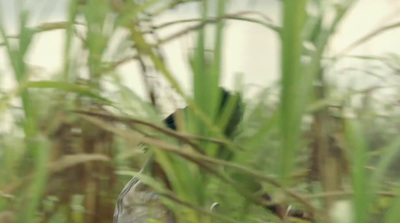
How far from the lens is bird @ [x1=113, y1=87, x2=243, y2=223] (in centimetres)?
72

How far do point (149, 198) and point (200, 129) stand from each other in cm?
10

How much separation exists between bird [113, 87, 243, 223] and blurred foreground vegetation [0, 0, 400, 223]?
0.06 ft

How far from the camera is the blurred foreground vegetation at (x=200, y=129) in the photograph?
0.59 meters

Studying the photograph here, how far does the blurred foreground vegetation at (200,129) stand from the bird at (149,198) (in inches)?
0.7

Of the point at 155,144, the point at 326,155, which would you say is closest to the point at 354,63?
the point at 326,155

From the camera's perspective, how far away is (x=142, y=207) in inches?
28.7

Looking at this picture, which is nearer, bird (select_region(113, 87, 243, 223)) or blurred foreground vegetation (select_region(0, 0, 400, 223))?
blurred foreground vegetation (select_region(0, 0, 400, 223))

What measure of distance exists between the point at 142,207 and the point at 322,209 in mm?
183

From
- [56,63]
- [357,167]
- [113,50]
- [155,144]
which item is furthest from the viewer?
[56,63]

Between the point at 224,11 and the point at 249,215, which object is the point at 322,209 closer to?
the point at 249,215

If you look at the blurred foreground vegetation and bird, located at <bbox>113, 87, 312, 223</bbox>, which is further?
bird, located at <bbox>113, 87, 312, 223</bbox>

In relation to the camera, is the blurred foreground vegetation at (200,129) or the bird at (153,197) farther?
the bird at (153,197)

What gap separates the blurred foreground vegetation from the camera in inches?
23.4

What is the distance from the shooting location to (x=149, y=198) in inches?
28.8
